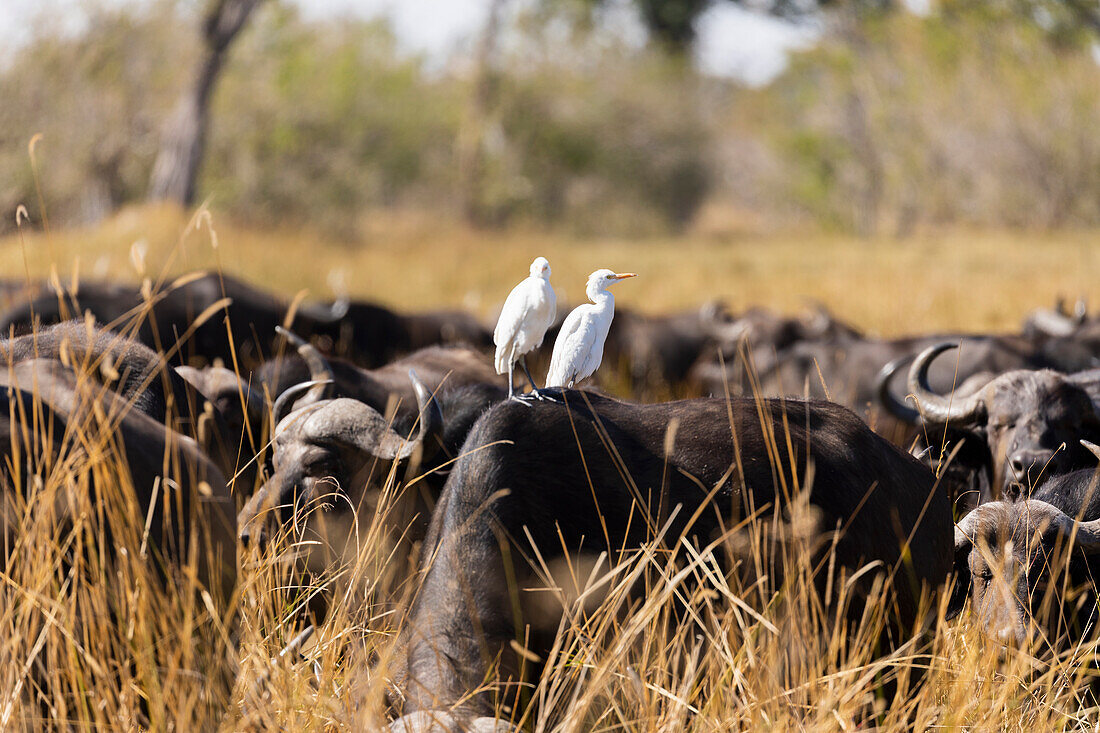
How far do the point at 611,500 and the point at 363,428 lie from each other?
1.16m

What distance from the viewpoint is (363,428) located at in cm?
353

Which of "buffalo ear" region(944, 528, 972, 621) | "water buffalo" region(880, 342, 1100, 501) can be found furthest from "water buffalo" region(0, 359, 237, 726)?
"water buffalo" region(880, 342, 1100, 501)

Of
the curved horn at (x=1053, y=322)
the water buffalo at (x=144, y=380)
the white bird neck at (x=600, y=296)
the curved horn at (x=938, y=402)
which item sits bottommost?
the curved horn at (x=1053, y=322)

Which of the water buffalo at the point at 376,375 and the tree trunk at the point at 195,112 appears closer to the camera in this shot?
the water buffalo at the point at 376,375

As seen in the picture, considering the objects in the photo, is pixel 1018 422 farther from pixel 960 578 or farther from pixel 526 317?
pixel 526 317

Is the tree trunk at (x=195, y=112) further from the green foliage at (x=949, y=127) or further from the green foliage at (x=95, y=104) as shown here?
the green foliage at (x=949, y=127)

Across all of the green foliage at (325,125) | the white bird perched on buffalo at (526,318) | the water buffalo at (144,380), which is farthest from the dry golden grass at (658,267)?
the white bird perched on buffalo at (526,318)

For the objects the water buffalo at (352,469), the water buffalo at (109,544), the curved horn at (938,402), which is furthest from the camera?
the curved horn at (938,402)

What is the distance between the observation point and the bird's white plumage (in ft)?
8.66

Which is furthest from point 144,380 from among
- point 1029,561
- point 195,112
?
point 195,112

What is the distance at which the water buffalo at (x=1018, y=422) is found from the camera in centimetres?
412

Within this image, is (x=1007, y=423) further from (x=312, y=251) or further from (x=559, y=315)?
(x=312, y=251)

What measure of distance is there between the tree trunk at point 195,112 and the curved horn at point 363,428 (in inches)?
548

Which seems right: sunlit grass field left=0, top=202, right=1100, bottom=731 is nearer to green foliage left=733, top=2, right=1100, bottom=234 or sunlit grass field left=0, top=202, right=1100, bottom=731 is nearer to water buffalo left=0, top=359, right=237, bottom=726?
water buffalo left=0, top=359, right=237, bottom=726
